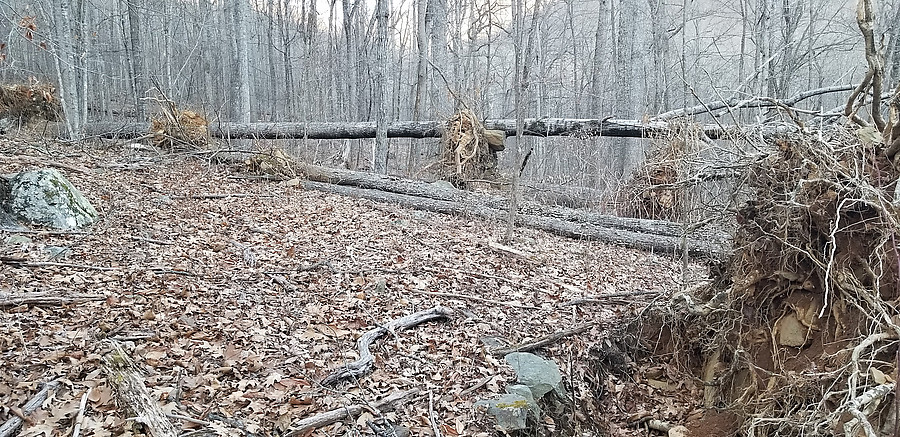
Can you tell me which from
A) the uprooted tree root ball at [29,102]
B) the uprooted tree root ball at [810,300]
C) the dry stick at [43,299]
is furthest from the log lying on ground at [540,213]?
the uprooted tree root ball at [29,102]

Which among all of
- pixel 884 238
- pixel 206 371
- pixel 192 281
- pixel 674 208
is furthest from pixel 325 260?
pixel 674 208

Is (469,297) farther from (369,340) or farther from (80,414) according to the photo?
(80,414)

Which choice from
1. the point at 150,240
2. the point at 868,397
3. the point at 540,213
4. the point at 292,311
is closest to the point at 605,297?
the point at 868,397

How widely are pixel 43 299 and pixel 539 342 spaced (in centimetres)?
356

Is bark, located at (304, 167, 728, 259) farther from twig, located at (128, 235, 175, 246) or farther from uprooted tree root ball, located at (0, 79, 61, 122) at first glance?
uprooted tree root ball, located at (0, 79, 61, 122)

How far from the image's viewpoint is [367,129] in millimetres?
11375

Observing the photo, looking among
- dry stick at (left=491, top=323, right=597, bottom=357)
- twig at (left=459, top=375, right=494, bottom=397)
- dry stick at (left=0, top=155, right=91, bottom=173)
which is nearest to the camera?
twig at (left=459, top=375, right=494, bottom=397)

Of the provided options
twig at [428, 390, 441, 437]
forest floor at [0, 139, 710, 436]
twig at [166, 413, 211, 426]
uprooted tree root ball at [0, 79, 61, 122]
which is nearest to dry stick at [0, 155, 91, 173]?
forest floor at [0, 139, 710, 436]

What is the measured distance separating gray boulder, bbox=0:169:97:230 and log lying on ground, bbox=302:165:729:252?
13.8 feet

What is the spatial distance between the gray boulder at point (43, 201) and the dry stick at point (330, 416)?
3.78m

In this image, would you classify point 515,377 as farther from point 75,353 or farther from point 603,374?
point 75,353

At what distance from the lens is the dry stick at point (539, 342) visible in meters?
4.02

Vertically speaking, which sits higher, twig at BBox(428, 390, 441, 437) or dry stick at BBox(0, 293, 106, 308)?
dry stick at BBox(0, 293, 106, 308)

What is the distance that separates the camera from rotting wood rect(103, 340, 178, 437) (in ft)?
8.21
